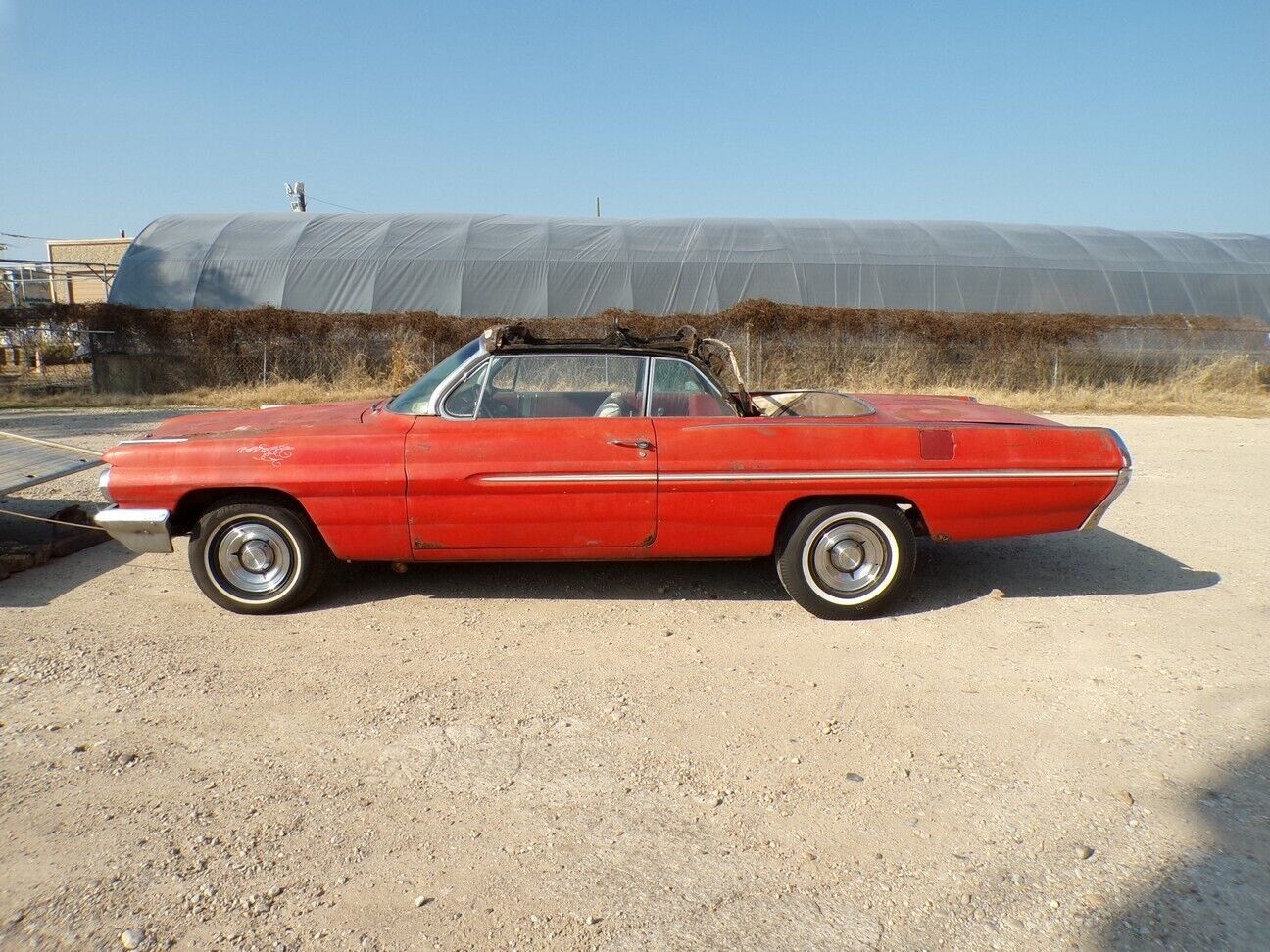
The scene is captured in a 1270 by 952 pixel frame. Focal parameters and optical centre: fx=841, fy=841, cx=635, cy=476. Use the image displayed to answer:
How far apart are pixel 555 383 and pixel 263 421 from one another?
163 centimetres

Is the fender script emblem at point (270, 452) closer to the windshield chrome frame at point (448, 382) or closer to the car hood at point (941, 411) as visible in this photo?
the windshield chrome frame at point (448, 382)

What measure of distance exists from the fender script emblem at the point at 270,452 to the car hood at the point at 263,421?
163 mm

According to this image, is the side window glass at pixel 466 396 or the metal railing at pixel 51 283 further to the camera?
the metal railing at pixel 51 283

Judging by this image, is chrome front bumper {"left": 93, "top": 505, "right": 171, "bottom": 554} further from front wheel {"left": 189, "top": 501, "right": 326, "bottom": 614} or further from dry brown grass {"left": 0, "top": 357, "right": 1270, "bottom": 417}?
dry brown grass {"left": 0, "top": 357, "right": 1270, "bottom": 417}

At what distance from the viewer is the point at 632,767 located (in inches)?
114

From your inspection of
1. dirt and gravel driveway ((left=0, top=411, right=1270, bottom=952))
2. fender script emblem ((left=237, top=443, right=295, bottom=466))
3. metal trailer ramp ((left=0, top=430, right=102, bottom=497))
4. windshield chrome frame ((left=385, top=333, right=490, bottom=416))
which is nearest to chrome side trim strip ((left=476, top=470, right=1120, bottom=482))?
windshield chrome frame ((left=385, top=333, right=490, bottom=416))

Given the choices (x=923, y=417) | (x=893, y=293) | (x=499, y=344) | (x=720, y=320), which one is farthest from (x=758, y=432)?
(x=893, y=293)

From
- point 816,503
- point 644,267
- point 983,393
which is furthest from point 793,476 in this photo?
point 644,267

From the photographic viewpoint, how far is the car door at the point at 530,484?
414cm

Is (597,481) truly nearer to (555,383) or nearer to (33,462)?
(555,383)

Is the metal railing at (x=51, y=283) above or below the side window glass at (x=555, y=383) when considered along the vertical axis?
above

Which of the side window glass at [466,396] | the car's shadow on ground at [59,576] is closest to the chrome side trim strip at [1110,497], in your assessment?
the side window glass at [466,396]

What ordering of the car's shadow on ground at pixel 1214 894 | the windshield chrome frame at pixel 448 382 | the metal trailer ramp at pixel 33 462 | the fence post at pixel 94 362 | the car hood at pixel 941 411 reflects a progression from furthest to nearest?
the fence post at pixel 94 362
the metal trailer ramp at pixel 33 462
the car hood at pixel 941 411
the windshield chrome frame at pixel 448 382
the car's shadow on ground at pixel 1214 894

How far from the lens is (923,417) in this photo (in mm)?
4613
